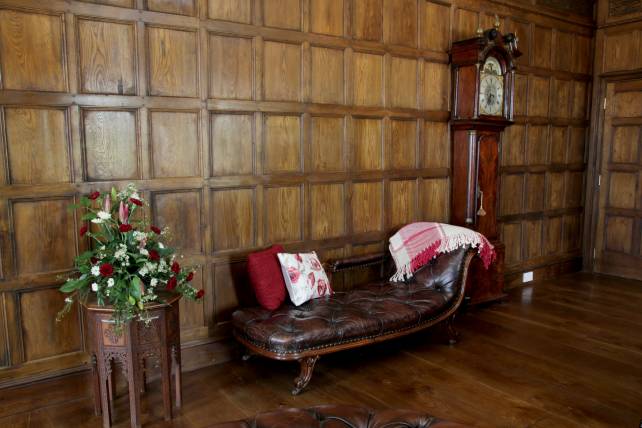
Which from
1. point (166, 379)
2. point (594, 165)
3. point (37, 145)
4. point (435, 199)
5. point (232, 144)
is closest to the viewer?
point (166, 379)

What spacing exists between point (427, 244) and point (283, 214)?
114 centimetres

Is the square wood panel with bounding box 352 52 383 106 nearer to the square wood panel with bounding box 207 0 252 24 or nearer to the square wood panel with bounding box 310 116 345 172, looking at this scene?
the square wood panel with bounding box 310 116 345 172

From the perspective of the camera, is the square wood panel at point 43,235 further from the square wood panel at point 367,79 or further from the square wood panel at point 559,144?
the square wood panel at point 559,144

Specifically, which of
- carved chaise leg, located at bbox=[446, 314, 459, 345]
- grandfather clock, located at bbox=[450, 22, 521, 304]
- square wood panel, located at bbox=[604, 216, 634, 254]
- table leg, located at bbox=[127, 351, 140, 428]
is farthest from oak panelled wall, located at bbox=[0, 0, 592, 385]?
square wood panel, located at bbox=[604, 216, 634, 254]

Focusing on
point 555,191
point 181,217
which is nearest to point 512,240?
point 555,191

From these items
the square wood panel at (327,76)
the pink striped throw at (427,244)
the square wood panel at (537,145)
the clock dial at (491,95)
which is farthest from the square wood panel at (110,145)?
the square wood panel at (537,145)

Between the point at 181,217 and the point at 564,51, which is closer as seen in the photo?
the point at 181,217

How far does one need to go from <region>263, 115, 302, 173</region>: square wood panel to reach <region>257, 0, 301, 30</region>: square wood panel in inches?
24.8

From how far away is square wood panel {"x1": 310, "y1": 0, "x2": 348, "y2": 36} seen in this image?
3.70 metres

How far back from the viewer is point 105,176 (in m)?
3.00

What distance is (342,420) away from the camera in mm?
1855

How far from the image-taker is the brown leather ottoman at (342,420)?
1.82m

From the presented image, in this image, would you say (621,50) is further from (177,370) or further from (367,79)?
(177,370)

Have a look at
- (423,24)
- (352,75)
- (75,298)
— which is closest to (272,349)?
(75,298)
